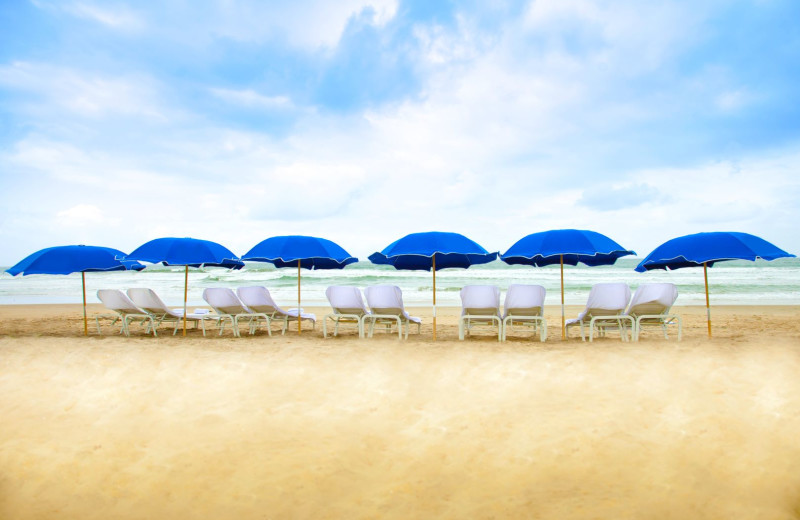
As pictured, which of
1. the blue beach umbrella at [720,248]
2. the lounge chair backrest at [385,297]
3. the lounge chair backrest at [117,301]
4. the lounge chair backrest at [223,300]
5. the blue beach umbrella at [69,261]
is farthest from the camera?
the lounge chair backrest at [117,301]

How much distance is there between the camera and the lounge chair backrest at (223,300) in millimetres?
8039

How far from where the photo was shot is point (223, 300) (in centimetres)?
814

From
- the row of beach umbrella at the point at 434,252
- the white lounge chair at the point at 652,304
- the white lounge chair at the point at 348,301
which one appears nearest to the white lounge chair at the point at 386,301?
the white lounge chair at the point at 348,301

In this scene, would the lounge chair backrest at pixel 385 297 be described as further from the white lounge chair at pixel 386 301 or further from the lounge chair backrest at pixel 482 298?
the lounge chair backrest at pixel 482 298

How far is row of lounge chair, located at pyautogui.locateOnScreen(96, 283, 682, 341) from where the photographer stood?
7215 millimetres

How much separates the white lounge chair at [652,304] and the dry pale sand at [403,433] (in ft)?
3.71

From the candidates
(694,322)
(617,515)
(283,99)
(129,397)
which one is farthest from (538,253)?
(283,99)

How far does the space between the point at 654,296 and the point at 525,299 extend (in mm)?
1753

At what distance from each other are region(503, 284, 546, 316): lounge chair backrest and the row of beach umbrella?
0.36 m

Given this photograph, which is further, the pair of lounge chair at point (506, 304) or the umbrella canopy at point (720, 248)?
the pair of lounge chair at point (506, 304)

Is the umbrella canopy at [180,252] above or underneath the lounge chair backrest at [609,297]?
above

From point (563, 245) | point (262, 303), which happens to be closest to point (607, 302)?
point (563, 245)

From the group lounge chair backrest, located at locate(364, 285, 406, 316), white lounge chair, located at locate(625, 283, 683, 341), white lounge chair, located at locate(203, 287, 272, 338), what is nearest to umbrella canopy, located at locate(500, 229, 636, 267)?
white lounge chair, located at locate(625, 283, 683, 341)

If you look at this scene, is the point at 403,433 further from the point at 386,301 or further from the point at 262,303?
the point at 262,303
